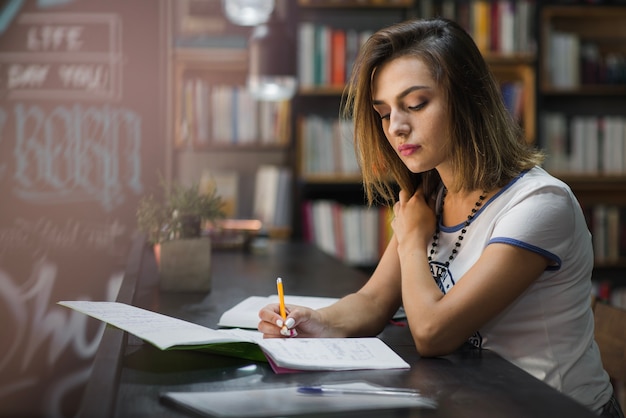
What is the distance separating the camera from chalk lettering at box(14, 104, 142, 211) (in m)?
3.99

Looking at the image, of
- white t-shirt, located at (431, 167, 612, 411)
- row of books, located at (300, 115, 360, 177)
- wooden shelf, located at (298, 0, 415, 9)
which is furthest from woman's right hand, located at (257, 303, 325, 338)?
wooden shelf, located at (298, 0, 415, 9)

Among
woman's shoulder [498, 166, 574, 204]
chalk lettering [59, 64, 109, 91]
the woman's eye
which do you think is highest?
chalk lettering [59, 64, 109, 91]

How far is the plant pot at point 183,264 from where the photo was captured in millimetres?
1872

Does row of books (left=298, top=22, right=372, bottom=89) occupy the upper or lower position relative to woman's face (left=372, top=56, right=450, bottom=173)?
upper

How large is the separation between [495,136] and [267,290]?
31.5 inches

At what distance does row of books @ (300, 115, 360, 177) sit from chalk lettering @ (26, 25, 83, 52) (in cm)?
124

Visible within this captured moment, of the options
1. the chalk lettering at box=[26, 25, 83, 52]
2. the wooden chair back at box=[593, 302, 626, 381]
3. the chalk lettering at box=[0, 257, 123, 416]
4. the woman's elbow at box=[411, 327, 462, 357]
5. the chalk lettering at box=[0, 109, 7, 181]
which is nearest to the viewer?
the woman's elbow at box=[411, 327, 462, 357]

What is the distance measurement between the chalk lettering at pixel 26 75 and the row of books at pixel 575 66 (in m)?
2.59

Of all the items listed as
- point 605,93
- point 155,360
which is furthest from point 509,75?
point 155,360

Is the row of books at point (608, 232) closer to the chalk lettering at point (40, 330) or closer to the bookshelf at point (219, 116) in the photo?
the bookshelf at point (219, 116)

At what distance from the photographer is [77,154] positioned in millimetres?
4109

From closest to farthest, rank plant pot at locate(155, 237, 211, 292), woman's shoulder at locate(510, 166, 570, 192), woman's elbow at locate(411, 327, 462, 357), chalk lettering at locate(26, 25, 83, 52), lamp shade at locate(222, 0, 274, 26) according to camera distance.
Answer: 1. woman's elbow at locate(411, 327, 462, 357)
2. woman's shoulder at locate(510, 166, 570, 192)
3. plant pot at locate(155, 237, 211, 292)
4. lamp shade at locate(222, 0, 274, 26)
5. chalk lettering at locate(26, 25, 83, 52)

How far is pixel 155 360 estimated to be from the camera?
1.17 m

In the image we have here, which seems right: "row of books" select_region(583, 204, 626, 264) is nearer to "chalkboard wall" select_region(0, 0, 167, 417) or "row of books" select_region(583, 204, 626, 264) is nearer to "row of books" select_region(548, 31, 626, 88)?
"row of books" select_region(548, 31, 626, 88)
